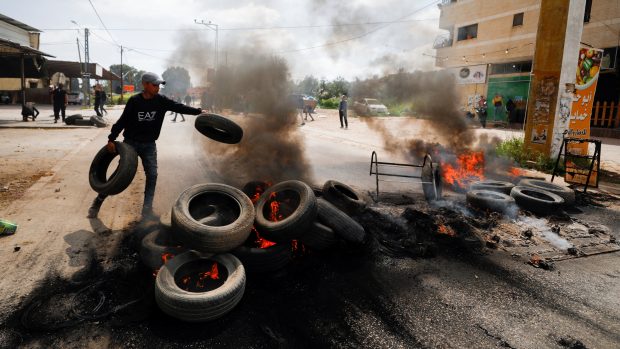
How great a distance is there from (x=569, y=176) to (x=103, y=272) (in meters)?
10.4

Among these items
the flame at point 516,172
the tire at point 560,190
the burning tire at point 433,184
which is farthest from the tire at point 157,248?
the flame at point 516,172

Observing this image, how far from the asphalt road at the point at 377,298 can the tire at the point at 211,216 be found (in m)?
0.58

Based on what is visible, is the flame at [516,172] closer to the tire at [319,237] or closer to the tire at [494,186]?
the tire at [494,186]

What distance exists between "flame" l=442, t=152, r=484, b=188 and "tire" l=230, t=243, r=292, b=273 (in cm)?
578

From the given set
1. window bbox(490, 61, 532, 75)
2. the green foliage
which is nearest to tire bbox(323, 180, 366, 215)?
window bbox(490, 61, 532, 75)

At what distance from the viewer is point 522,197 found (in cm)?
703

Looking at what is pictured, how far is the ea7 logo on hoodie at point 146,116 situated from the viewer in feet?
18.1

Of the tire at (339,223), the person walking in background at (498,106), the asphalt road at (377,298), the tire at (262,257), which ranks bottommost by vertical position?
the asphalt road at (377,298)

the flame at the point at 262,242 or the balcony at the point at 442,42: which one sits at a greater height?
the balcony at the point at 442,42

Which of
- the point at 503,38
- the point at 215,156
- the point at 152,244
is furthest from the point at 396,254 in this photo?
the point at 503,38

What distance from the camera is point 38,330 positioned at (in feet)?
10.2

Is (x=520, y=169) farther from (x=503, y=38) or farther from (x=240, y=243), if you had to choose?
(x=503, y=38)

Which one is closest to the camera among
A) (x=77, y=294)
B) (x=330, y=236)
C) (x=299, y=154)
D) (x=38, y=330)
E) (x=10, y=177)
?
(x=38, y=330)

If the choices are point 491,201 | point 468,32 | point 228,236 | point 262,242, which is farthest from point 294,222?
point 468,32
